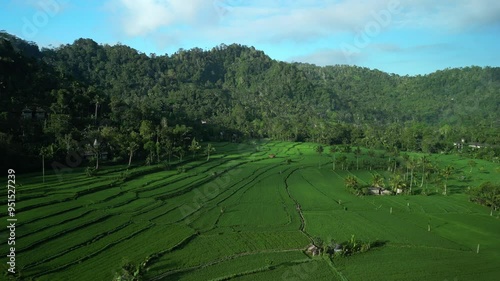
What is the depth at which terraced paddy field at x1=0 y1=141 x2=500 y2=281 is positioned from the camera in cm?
2197

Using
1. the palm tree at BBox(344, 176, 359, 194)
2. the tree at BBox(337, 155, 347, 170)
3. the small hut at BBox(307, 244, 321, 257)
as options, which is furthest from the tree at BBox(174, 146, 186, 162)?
the small hut at BBox(307, 244, 321, 257)

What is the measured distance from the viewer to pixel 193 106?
108 meters

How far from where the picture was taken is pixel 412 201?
141 ft

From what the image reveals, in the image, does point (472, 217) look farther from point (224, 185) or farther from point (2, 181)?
point (2, 181)

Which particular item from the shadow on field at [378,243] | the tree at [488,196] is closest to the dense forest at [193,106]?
the shadow on field at [378,243]

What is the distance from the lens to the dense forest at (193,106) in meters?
46.3

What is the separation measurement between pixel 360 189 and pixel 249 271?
89.8 ft

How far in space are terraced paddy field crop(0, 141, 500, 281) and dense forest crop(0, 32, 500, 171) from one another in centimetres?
689

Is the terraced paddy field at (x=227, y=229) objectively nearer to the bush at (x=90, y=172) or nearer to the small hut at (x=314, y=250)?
the small hut at (x=314, y=250)

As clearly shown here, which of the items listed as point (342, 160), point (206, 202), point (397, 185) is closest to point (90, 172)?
point (206, 202)

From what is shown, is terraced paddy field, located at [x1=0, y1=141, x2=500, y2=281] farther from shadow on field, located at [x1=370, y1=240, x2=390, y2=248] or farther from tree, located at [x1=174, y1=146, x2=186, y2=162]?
tree, located at [x1=174, y1=146, x2=186, y2=162]

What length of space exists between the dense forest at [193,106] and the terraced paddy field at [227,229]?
6.89m

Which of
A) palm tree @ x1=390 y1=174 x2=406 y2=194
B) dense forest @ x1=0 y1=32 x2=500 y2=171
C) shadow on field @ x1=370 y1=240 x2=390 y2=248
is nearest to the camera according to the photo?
shadow on field @ x1=370 y1=240 x2=390 y2=248

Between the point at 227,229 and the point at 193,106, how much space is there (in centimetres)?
8202
